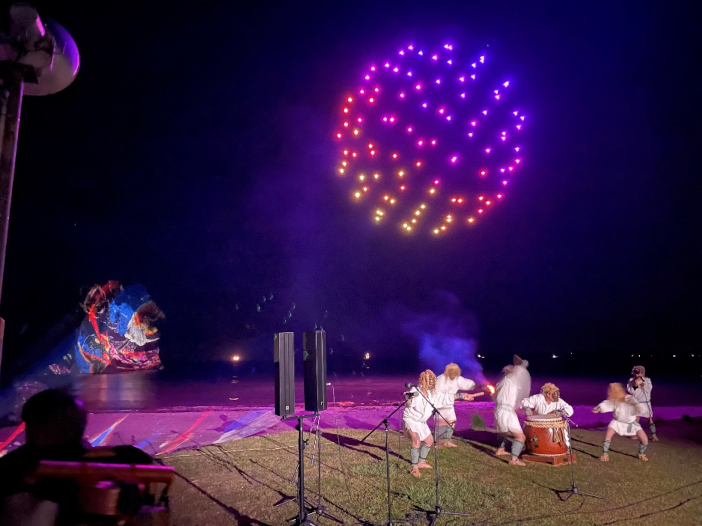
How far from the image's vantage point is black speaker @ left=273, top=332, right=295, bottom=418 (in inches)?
244

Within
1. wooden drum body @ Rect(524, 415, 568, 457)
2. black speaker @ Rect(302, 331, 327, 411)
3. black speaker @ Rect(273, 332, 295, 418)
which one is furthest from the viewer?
wooden drum body @ Rect(524, 415, 568, 457)

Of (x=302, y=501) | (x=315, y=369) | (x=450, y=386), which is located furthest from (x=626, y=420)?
(x=302, y=501)

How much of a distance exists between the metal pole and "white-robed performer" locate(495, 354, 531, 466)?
8788 millimetres

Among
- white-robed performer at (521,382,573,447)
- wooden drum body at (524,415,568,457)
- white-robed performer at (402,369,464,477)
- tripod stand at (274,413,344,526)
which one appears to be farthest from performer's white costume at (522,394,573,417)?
tripod stand at (274,413,344,526)

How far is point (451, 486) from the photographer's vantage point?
7512 millimetres

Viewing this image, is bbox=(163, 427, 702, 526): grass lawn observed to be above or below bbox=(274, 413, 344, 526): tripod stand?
below

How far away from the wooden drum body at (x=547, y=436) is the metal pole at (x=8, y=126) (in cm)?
909

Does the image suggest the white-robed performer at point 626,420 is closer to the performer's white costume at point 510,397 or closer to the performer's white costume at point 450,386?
the performer's white costume at point 510,397

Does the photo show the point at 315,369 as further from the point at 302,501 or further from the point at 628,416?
the point at 628,416

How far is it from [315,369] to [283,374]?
0.46 m

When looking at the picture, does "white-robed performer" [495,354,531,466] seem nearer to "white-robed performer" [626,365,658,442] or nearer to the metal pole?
"white-robed performer" [626,365,658,442]

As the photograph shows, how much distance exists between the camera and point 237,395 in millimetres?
23000

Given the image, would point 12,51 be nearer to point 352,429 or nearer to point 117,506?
point 117,506

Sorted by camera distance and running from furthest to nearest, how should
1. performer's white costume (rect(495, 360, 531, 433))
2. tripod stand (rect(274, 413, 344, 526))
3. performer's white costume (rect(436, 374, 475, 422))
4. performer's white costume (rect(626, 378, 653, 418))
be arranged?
performer's white costume (rect(436, 374, 475, 422)) < performer's white costume (rect(626, 378, 653, 418)) < performer's white costume (rect(495, 360, 531, 433)) < tripod stand (rect(274, 413, 344, 526))
